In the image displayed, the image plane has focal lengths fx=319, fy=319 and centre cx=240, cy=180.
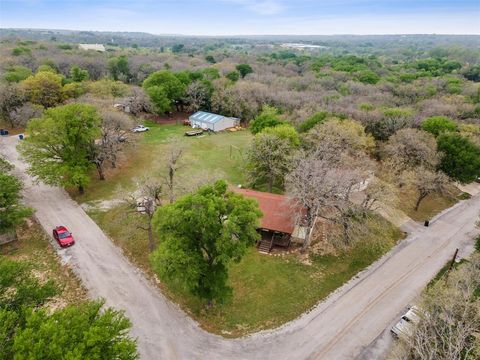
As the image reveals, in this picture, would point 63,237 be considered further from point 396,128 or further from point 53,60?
point 53,60

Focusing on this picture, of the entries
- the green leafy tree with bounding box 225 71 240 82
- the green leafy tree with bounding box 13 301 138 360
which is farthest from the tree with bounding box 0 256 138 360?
the green leafy tree with bounding box 225 71 240 82

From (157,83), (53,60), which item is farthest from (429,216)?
(53,60)

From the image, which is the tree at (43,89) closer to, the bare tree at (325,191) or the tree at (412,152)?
the bare tree at (325,191)

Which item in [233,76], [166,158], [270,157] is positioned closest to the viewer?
[270,157]

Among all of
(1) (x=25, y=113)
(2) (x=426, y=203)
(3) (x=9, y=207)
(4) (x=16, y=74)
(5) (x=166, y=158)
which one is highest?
(4) (x=16, y=74)

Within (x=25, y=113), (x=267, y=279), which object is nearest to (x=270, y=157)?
(x=267, y=279)

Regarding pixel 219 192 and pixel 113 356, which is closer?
pixel 113 356

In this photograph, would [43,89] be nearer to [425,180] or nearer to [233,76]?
[233,76]

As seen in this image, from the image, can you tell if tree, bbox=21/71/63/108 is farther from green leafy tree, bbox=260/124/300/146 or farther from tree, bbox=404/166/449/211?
tree, bbox=404/166/449/211
